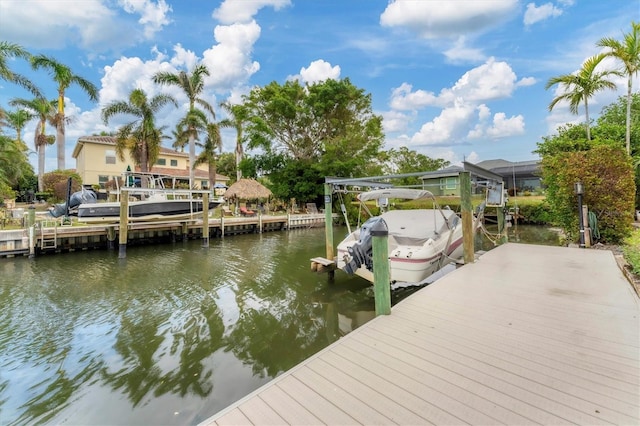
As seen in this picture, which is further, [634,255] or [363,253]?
[363,253]

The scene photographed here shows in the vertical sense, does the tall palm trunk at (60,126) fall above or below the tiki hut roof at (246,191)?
above

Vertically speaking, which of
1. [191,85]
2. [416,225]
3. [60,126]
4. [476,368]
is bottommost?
[476,368]

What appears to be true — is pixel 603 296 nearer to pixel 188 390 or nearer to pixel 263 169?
pixel 188 390

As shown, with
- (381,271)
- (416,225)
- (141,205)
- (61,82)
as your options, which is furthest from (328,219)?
(61,82)

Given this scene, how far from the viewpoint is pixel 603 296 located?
15.0 ft

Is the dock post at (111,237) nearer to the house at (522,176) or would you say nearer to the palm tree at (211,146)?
the palm tree at (211,146)

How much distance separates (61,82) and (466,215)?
2959 centimetres

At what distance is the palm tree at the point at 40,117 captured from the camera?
81.0ft

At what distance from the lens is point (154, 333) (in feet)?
18.1

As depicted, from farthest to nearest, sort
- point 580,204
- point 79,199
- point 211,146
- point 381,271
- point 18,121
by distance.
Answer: point 18,121 < point 211,146 < point 79,199 < point 580,204 < point 381,271

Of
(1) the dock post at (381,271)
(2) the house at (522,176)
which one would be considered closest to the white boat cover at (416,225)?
(1) the dock post at (381,271)

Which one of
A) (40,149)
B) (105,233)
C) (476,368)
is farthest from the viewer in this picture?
(40,149)

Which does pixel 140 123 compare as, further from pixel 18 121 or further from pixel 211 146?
pixel 18 121

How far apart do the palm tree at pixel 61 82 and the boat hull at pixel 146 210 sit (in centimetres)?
1423
